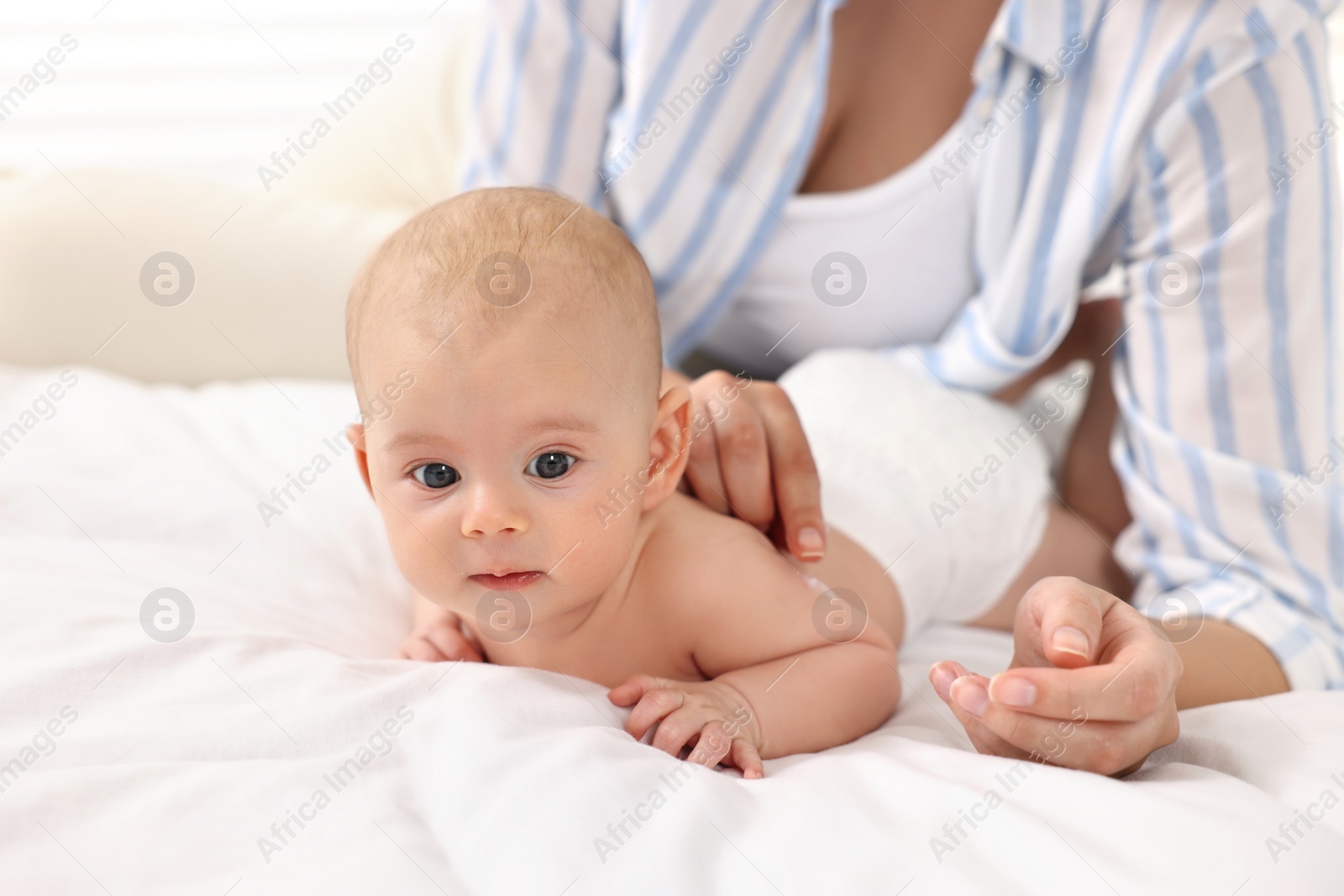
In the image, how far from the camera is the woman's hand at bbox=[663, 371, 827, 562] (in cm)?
86

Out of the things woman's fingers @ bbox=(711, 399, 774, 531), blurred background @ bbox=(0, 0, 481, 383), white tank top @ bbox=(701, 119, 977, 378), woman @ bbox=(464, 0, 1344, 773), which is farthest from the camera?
blurred background @ bbox=(0, 0, 481, 383)

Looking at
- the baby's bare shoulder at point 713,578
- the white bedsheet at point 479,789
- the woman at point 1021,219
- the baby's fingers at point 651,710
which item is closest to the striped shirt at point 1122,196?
the woman at point 1021,219

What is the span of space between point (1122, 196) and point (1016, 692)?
2.36 feet

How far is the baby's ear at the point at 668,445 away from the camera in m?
0.77

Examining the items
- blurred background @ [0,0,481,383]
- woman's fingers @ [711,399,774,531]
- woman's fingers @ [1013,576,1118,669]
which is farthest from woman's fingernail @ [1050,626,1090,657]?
blurred background @ [0,0,481,383]

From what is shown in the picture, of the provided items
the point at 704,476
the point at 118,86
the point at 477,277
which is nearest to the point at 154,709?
the point at 477,277

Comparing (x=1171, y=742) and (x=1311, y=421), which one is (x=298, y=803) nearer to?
(x=1171, y=742)

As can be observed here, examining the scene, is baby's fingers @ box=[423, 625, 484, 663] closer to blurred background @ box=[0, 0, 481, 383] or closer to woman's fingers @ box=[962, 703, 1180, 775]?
woman's fingers @ box=[962, 703, 1180, 775]

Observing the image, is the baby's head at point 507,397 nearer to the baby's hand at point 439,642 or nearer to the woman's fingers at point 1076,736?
the baby's hand at point 439,642

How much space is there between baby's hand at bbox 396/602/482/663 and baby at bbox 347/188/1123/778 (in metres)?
0.03

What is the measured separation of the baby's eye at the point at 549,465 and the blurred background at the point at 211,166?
0.79 m

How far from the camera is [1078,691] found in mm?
629

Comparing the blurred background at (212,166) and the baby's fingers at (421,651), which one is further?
the blurred background at (212,166)

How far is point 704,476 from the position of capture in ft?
3.04
